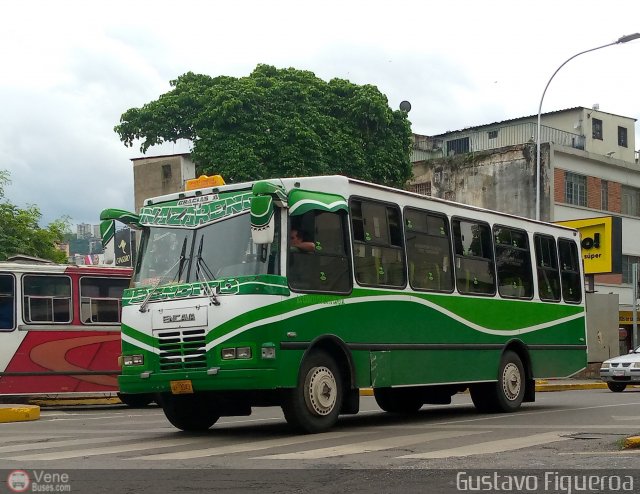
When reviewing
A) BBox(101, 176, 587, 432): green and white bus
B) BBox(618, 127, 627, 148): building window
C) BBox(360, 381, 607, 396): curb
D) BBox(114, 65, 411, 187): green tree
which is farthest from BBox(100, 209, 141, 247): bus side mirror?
BBox(618, 127, 627, 148): building window

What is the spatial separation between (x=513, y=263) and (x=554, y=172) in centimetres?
2616

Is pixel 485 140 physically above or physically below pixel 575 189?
above

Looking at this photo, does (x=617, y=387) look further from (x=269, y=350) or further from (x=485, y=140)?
(x=485, y=140)

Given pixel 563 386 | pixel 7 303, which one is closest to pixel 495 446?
pixel 7 303

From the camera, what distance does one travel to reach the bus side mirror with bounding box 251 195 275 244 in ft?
38.3

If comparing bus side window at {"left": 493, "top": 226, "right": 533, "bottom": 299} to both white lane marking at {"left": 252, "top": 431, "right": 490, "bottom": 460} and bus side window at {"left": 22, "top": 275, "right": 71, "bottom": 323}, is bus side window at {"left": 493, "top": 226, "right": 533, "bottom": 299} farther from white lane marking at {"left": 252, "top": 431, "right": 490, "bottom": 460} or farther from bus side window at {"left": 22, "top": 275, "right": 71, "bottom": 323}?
bus side window at {"left": 22, "top": 275, "right": 71, "bottom": 323}

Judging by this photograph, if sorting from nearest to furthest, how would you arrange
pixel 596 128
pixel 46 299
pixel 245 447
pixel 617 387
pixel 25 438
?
pixel 245 447 → pixel 25 438 → pixel 46 299 → pixel 617 387 → pixel 596 128

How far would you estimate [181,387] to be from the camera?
40.4ft

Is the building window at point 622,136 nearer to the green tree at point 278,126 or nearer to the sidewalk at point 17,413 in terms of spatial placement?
the green tree at point 278,126

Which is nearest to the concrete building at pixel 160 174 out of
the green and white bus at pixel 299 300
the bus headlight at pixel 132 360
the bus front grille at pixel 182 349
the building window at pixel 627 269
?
the building window at pixel 627 269

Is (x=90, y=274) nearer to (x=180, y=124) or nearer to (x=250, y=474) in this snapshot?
(x=250, y=474)

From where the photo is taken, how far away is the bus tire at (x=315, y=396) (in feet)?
40.2

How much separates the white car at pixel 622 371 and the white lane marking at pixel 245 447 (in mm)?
14330

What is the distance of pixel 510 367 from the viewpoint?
1695cm
